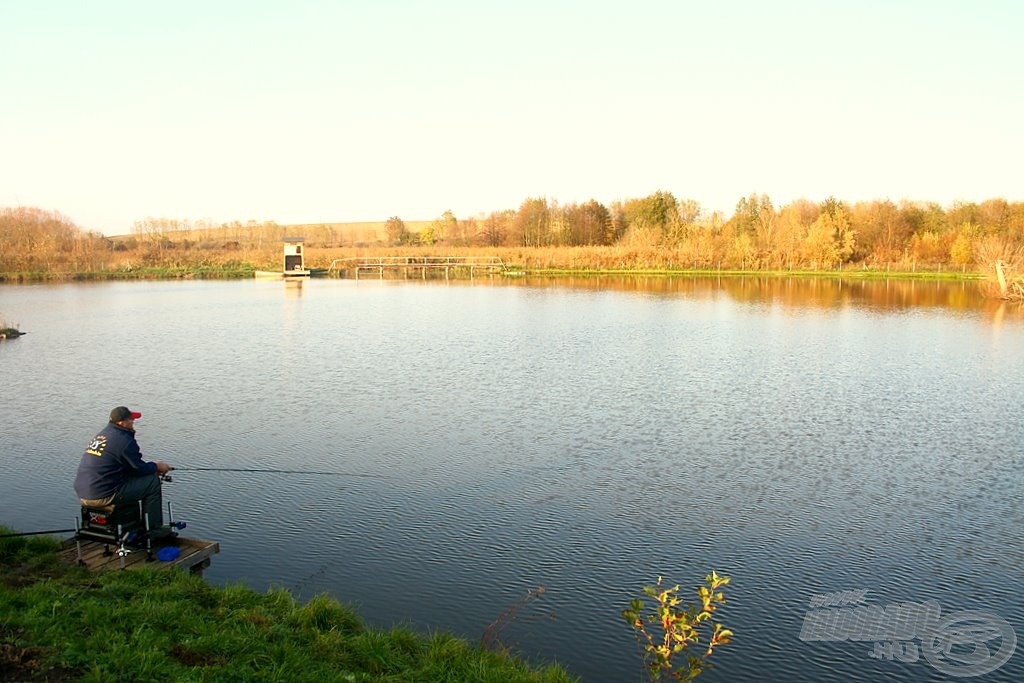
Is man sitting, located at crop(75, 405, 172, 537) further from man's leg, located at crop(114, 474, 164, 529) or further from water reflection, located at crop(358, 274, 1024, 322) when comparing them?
water reflection, located at crop(358, 274, 1024, 322)

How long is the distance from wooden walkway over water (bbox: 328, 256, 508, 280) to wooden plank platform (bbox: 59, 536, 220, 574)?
201ft

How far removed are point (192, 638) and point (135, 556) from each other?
75.5 inches

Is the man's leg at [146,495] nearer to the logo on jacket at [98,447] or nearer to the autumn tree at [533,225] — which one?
the logo on jacket at [98,447]

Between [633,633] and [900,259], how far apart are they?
6580 cm

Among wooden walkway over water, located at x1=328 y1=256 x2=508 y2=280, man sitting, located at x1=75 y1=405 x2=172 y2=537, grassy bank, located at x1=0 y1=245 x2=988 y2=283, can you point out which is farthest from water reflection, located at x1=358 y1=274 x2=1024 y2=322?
man sitting, located at x1=75 y1=405 x2=172 y2=537

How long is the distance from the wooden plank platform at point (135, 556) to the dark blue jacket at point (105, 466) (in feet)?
1.45

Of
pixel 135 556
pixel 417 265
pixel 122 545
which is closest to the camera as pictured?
pixel 122 545

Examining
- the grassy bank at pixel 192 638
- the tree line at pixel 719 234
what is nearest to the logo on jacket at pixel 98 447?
the grassy bank at pixel 192 638

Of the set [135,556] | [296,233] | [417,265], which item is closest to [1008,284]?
[135,556]

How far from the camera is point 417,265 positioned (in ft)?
230

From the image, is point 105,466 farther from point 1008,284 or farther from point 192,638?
point 1008,284

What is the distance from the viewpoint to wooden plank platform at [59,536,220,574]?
6.15 m

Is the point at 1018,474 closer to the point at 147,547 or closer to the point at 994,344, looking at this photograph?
the point at 147,547

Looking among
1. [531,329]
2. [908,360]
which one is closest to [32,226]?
[531,329]
